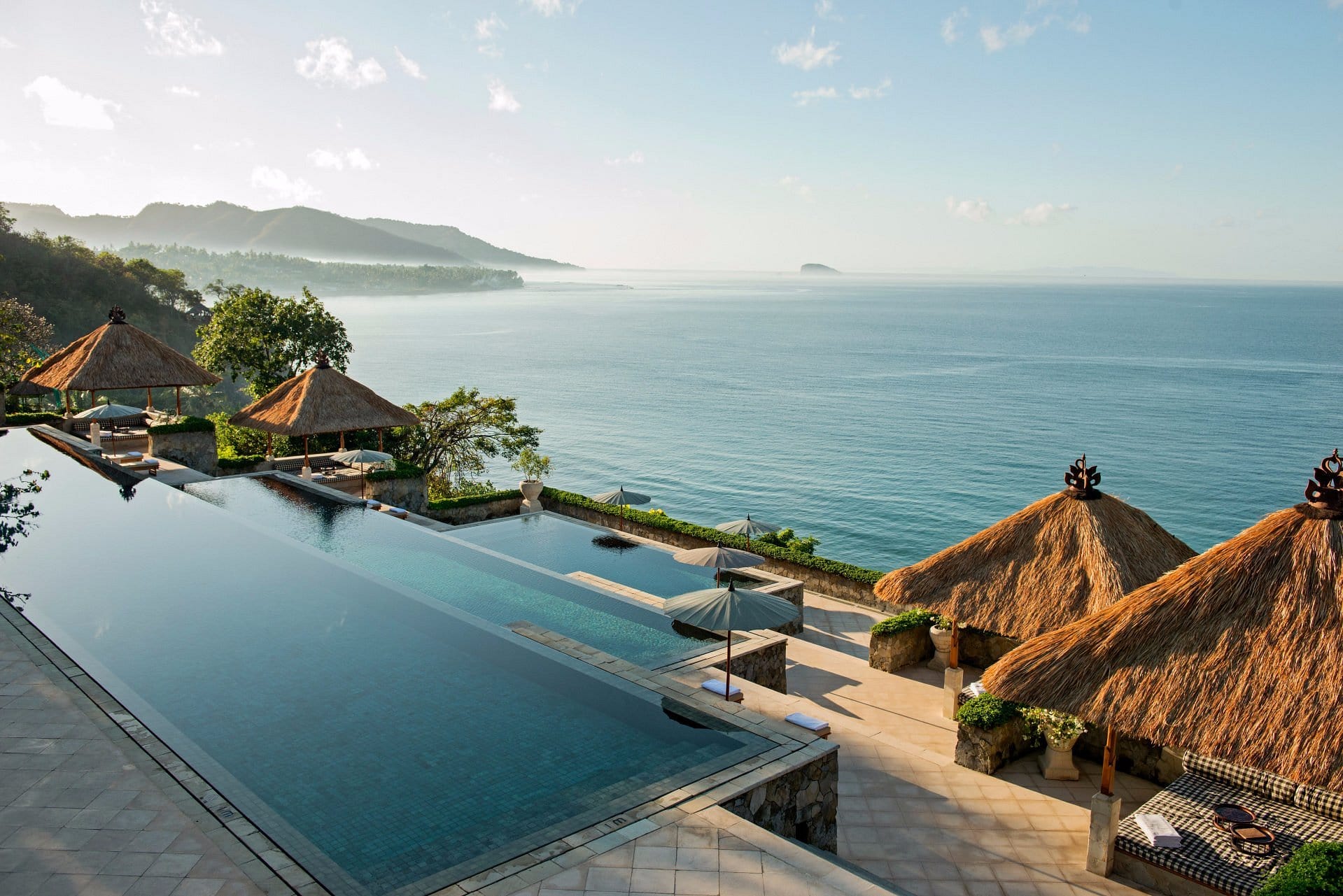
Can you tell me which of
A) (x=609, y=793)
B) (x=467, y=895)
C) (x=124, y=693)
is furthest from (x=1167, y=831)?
(x=124, y=693)

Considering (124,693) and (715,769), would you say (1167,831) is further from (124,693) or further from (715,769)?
(124,693)

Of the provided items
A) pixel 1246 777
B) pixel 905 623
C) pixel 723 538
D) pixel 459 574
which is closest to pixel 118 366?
pixel 459 574

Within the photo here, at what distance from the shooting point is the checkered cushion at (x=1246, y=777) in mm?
9219

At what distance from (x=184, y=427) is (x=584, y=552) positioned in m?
11.3

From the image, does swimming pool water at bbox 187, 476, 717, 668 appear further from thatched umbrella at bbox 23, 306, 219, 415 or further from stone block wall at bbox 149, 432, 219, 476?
thatched umbrella at bbox 23, 306, 219, 415

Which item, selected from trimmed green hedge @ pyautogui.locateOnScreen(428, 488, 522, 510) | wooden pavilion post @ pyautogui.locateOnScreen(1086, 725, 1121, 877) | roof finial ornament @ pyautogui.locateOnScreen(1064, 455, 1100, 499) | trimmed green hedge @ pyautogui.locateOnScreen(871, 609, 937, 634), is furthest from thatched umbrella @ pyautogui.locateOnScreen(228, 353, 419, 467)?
wooden pavilion post @ pyautogui.locateOnScreen(1086, 725, 1121, 877)

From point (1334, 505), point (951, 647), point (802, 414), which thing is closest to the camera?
point (1334, 505)

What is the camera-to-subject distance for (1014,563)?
11.8m

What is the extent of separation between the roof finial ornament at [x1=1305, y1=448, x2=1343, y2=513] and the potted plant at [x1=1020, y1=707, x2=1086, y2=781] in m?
3.81

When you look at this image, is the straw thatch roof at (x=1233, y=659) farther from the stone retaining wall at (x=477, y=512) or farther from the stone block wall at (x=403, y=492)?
the stone block wall at (x=403, y=492)

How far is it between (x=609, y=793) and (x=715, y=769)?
39.2 inches

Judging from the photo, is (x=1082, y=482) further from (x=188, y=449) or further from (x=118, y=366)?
(x=118, y=366)

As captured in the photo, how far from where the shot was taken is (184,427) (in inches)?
909

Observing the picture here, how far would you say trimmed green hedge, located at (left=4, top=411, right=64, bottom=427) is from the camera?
26719 mm
